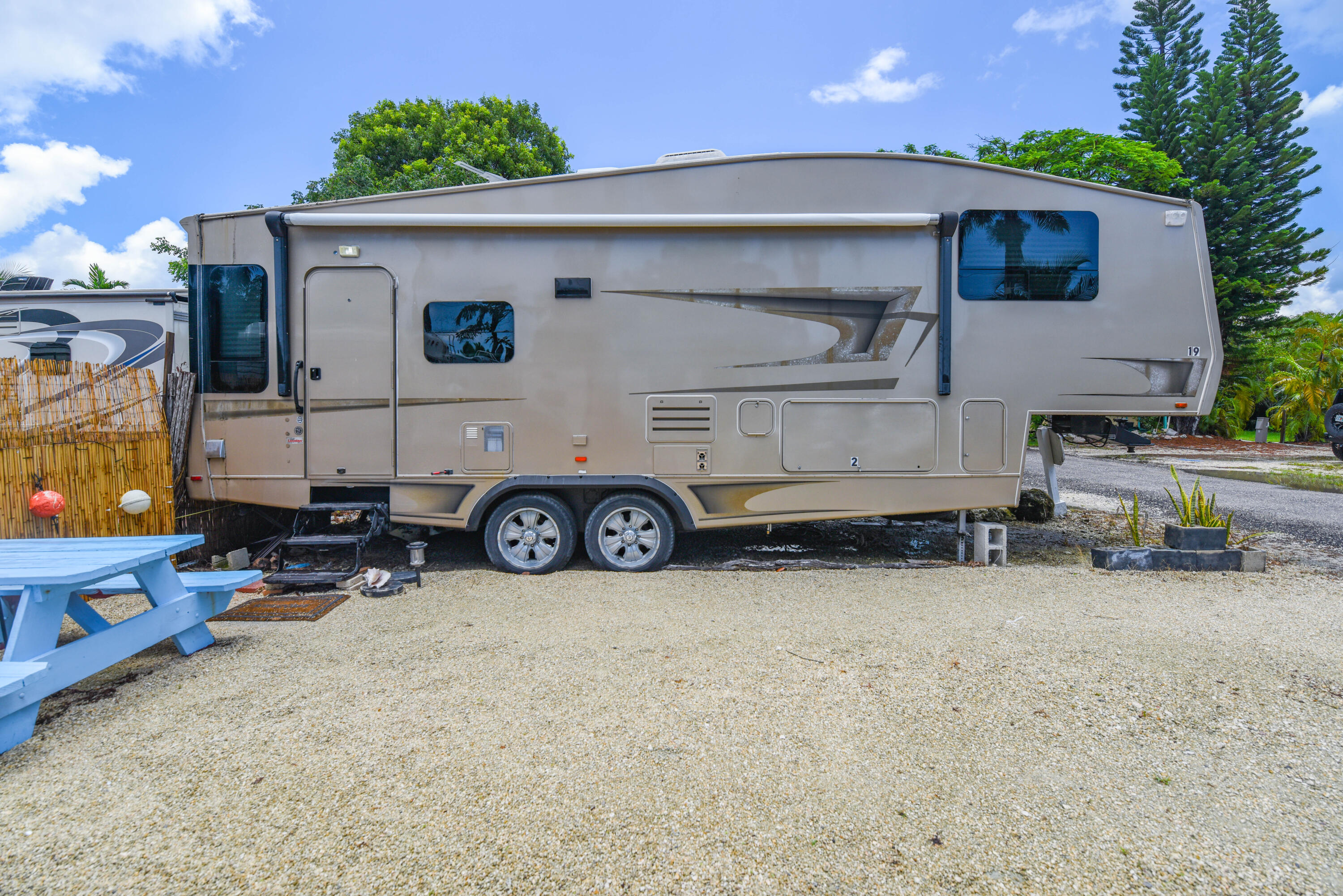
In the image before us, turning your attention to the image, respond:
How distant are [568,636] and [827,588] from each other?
201cm

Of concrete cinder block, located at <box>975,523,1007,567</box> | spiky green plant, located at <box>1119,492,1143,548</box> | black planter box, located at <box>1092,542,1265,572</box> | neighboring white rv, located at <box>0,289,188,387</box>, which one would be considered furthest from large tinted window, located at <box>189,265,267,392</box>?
spiky green plant, located at <box>1119,492,1143,548</box>

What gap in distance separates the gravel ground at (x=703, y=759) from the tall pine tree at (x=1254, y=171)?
26261 millimetres

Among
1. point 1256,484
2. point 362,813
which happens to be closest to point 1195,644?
point 362,813

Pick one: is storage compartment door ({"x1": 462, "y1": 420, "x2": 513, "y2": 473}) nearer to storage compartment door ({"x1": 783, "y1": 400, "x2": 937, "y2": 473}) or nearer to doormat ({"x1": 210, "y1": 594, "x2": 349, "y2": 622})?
doormat ({"x1": 210, "y1": 594, "x2": 349, "y2": 622})

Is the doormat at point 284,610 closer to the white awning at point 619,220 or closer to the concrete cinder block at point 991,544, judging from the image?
the white awning at point 619,220

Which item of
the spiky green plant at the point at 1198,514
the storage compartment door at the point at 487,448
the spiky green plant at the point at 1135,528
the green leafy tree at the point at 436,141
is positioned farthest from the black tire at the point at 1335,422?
the green leafy tree at the point at 436,141

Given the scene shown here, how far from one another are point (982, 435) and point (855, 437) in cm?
99

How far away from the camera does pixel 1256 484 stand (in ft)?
34.0

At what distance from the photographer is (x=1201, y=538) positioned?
509 centimetres

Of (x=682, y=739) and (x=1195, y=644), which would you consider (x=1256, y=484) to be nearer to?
(x=1195, y=644)

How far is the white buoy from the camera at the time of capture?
468cm

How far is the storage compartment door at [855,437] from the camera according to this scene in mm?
4969

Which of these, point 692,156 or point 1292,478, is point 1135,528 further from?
point 1292,478

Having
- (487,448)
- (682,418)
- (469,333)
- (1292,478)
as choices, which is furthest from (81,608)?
(1292,478)
